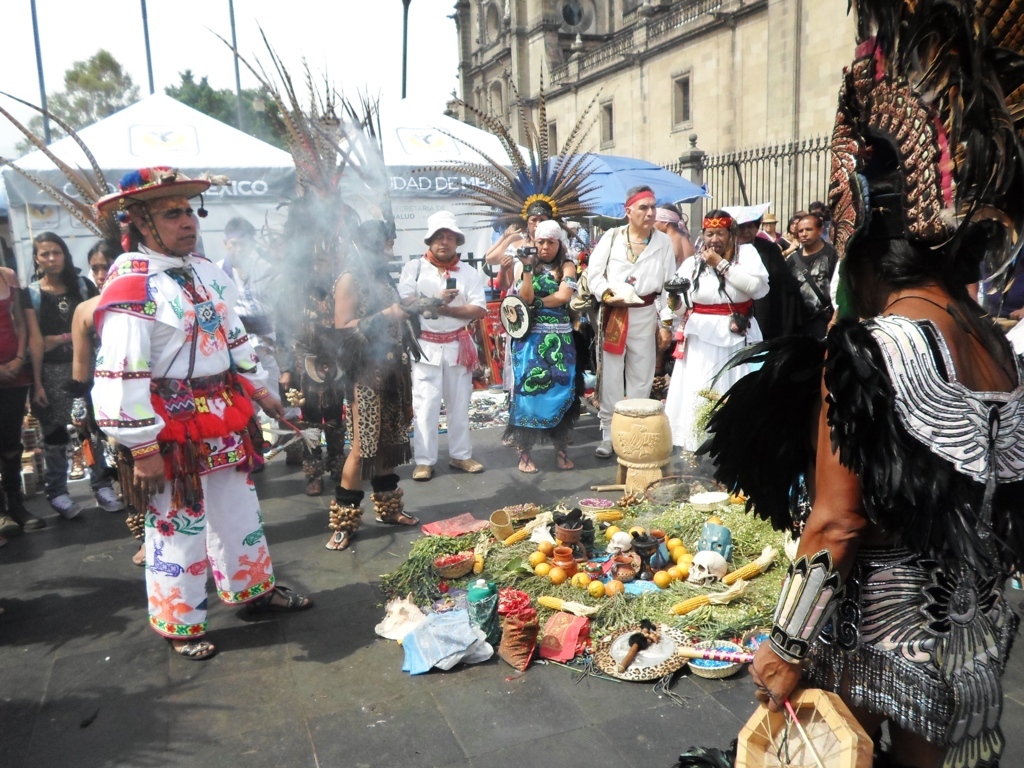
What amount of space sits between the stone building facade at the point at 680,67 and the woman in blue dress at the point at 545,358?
543 centimetres

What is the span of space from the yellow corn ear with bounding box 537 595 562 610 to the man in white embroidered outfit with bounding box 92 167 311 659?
141 centimetres

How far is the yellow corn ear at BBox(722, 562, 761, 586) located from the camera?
388 centimetres

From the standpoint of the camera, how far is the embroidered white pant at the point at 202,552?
11.1 feet

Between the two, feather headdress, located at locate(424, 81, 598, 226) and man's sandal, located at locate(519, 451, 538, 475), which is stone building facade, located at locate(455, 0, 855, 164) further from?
man's sandal, located at locate(519, 451, 538, 475)

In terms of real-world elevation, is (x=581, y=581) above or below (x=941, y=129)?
below

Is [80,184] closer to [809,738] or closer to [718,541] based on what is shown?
[718,541]

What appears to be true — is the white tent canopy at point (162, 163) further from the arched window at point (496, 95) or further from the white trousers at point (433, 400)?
the arched window at point (496, 95)

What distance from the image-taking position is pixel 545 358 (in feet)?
20.5

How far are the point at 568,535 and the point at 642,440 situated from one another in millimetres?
1334

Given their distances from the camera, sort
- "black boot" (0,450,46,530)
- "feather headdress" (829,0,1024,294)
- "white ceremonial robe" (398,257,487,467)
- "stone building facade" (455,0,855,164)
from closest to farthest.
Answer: "feather headdress" (829,0,1024,294)
"black boot" (0,450,46,530)
"white ceremonial robe" (398,257,487,467)
"stone building facade" (455,0,855,164)

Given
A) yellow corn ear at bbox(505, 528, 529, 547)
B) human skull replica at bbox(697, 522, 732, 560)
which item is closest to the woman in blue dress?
yellow corn ear at bbox(505, 528, 529, 547)

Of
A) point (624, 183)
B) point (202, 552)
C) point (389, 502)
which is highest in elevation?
point (624, 183)

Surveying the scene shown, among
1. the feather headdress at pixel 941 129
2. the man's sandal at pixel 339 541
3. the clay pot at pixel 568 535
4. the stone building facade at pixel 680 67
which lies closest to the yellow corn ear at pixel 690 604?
the clay pot at pixel 568 535

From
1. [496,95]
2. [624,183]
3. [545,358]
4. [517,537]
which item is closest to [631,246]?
[545,358]
